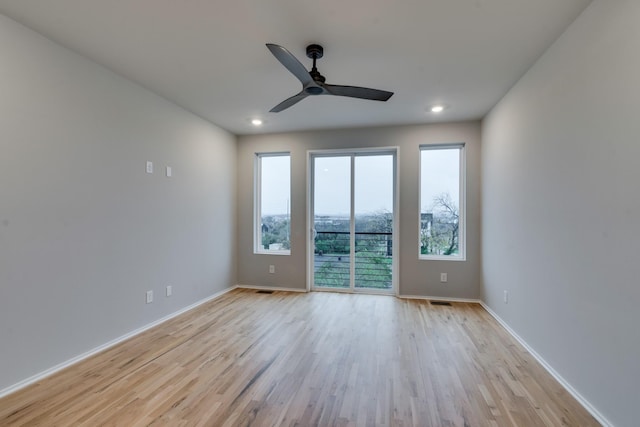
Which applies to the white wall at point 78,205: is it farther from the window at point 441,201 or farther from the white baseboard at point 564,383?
the white baseboard at point 564,383

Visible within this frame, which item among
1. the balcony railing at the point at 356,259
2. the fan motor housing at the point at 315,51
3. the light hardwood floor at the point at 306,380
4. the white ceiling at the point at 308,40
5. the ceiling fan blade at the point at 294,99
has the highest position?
the white ceiling at the point at 308,40

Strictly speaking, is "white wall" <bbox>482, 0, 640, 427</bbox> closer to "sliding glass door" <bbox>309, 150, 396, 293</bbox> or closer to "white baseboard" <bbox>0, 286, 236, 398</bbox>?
"sliding glass door" <bbox>309, 150, 396, 293</bbox>

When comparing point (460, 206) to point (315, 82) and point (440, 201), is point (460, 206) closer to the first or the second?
point (440, 201)

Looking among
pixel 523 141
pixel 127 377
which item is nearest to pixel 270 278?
pixel 127 377

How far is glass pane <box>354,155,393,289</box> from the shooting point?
4379mm

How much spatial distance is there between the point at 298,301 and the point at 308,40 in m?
3.13

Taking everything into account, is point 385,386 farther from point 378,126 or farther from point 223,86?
point 378,126

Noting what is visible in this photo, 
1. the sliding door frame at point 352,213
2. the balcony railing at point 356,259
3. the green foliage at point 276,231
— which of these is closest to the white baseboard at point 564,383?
the sliding door frame at point 352,213

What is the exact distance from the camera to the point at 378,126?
14.0 feet

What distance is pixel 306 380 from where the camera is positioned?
2105mm

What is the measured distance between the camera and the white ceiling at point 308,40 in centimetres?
183

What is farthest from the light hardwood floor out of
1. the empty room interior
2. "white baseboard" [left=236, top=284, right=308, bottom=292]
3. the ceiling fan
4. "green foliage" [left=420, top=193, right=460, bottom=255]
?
the ceiling fan

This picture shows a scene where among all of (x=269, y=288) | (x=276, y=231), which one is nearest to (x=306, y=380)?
(x=269, y=288)

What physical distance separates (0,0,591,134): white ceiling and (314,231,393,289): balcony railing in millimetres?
2064
